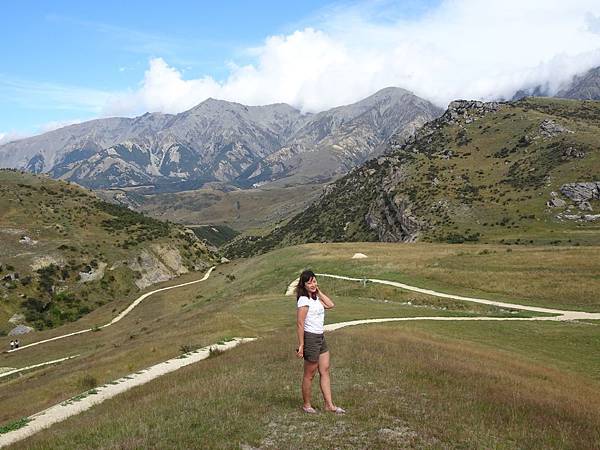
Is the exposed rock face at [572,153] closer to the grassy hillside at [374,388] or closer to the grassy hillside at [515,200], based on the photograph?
the grassy hillside at [515,200]

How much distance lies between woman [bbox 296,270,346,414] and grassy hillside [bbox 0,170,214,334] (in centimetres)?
10273

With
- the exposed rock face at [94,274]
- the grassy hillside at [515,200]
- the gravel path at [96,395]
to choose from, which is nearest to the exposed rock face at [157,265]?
the exposed rock face at [94,274]

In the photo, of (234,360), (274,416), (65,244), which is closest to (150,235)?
(65,244)

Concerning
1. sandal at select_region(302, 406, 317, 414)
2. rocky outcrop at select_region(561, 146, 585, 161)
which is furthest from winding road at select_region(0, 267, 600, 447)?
rocky outcrop at select_region(561, 146, 585, 161)

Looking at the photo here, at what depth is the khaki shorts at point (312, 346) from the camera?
14.3 m

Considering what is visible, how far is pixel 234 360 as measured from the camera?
24.0 metres

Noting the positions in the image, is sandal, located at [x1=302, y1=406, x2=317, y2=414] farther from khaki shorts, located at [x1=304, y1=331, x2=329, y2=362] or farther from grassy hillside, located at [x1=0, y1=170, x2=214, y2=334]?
grassy hillside, located at [x1=0, y1=170, x2=214, y2=334]

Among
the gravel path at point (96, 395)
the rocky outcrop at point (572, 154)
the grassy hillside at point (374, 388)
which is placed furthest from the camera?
the rocky outcrop at point (572, 154)

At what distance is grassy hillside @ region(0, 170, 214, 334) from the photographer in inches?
4552

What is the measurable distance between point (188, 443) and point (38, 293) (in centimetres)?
12246

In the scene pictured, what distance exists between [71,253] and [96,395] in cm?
12775

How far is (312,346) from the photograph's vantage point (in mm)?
14312

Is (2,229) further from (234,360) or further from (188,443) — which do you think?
(188,443)

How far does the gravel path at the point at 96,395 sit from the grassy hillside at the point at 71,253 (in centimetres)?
8610
